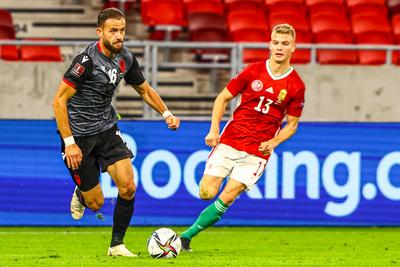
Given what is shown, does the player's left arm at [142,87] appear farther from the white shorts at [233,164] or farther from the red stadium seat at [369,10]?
the red stadium seat at [369,10]

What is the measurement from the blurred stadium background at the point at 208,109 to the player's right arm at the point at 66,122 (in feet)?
13.7

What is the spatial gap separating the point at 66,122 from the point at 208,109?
824 cm

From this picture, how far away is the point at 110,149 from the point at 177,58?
902cm

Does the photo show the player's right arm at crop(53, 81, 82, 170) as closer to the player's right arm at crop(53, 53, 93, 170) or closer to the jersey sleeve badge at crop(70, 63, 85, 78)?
the player's right arm at crop(53, 53, 93, 170)

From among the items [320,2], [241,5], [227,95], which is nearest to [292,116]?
[227,95]

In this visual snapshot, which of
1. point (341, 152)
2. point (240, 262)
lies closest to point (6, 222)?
point (341, 152)

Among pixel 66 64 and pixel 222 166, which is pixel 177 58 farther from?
pixel 222 166

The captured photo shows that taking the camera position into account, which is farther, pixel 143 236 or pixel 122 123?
pixel 122 123

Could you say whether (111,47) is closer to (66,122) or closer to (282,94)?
(66,122)

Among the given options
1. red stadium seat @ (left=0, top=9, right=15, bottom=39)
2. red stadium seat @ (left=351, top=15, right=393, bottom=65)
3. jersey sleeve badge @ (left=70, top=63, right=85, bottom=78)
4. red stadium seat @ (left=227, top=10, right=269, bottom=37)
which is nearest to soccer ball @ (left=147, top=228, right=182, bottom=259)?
jersey sleeve badge @ (left=70, top=63, right=85, bottom=78)

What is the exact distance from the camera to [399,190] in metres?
14.5

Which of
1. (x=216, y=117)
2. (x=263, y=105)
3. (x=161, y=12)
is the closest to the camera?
(x=216, y=117)

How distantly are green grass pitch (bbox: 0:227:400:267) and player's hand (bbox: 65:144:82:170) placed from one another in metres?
0.80

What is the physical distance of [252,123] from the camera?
1090 centimetres
